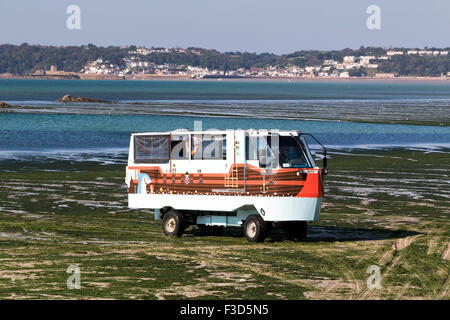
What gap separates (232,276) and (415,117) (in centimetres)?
8863

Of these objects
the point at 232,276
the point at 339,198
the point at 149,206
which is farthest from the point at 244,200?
the point at 339,198

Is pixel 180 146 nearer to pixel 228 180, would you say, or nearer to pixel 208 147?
pixel 208 147

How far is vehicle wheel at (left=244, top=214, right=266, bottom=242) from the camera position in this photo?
27.6 m

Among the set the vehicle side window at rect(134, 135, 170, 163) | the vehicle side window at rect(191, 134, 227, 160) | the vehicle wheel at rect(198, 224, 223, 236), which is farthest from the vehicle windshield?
the vehicle wheel at rect(198, 224, 223, 236)

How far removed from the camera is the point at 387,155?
60.6 meters

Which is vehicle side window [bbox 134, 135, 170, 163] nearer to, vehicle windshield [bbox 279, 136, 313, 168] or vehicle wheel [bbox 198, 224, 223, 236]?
vehicle wheel [bbox 198, 224, 223, 236]

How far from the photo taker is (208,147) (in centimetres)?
2822

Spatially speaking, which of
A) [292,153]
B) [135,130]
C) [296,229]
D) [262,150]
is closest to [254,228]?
[296,229]

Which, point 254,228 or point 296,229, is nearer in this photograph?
point 254,228

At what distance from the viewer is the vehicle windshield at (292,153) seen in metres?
27.2

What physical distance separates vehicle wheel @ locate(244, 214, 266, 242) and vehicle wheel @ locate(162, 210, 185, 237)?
221 centimetres

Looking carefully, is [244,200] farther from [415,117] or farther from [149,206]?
[415,117]

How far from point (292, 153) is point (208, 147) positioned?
270 centimetres

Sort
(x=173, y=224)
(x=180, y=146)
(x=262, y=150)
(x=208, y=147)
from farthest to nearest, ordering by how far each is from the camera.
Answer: (x=173, y=224) < (x=180, y=146) < (x=208, y=147) < (x=262, y=150)
